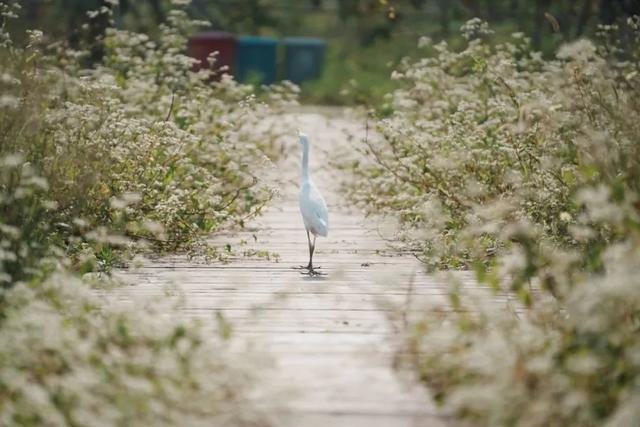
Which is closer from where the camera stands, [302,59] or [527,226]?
[527,226]

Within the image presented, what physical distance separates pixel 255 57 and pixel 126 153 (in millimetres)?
16123

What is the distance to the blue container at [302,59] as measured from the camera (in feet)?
83.1

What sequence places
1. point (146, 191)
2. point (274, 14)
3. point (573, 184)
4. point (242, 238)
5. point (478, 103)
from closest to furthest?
1. point (573, 184)
2. point (146, 191)
3. point (242, 238)
4. point (478, 103)
5. point (274, 14)

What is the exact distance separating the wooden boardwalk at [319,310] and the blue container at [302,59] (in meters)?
14.8

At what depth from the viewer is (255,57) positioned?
24.3 m

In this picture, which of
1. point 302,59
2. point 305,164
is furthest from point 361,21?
point 305,164

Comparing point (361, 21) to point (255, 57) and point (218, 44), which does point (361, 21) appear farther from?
point (218, 44)

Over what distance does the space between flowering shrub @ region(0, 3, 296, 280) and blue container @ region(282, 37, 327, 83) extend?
14.2 m

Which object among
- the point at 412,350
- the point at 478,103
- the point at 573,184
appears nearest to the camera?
the point at 412,350

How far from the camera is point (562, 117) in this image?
8.62 metres

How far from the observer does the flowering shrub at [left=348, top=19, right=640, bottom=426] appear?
13.8ft

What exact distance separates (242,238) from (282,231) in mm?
563

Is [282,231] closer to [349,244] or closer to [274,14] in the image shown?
[349,244]

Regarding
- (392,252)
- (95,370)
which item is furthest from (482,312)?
(392,252)
